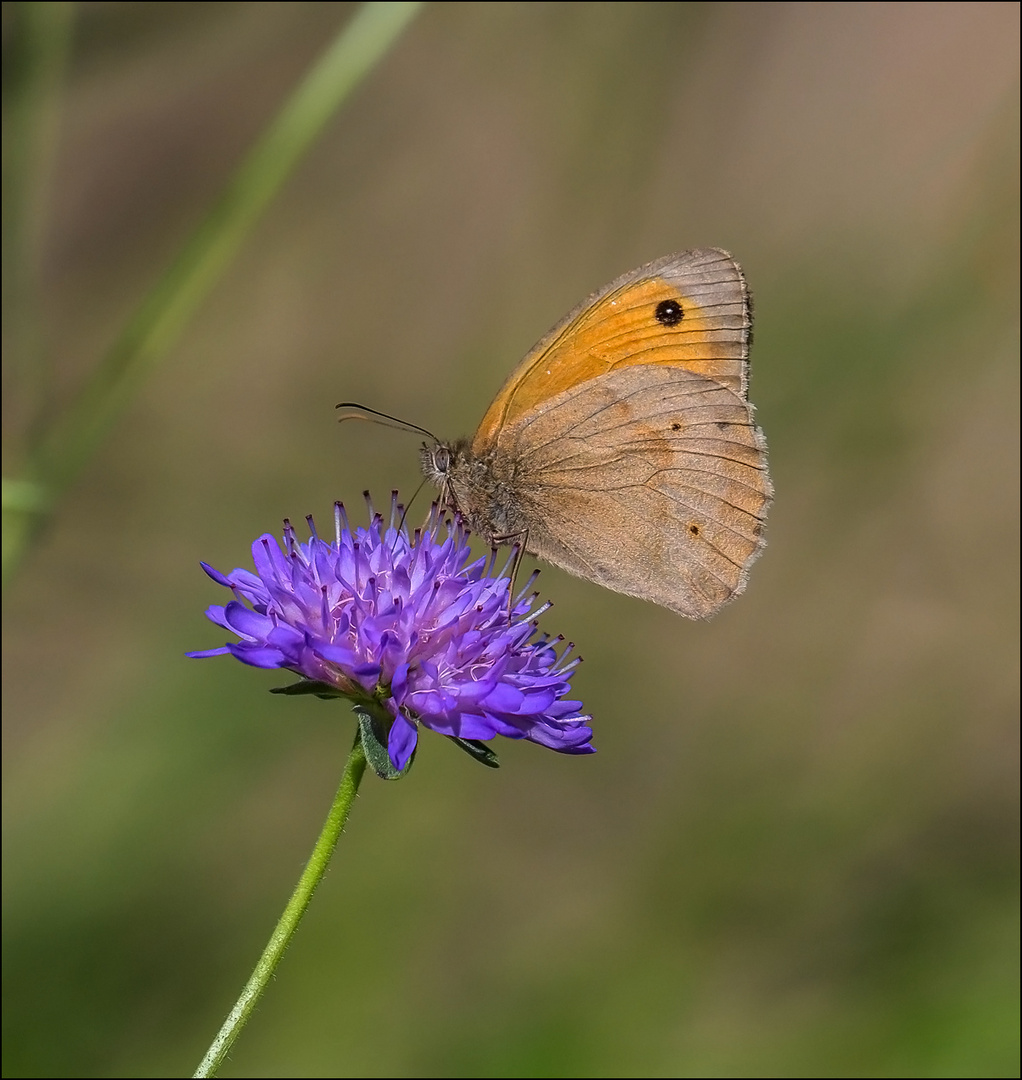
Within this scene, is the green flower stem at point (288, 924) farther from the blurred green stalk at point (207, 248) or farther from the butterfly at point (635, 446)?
the blurred green stalk at point (207, 248)

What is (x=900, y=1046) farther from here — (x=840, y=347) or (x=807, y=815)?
(x=840, y=347)

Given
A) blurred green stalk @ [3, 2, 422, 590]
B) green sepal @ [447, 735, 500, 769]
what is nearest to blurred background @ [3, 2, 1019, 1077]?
blurred green stalk @ [3, 2, 422, 590]

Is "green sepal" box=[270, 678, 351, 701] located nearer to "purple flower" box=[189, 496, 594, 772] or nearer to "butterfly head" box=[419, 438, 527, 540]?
"purple flower" box=[189, 496, 594, 772]

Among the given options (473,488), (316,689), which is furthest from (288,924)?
(473,488)

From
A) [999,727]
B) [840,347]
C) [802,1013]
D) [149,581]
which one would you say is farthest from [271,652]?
[999,727]

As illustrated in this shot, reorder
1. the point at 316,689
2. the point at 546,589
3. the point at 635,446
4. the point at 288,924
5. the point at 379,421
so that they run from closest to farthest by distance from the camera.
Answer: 1. the point at 288,924
2. the point at 316,689
3. the point at 635,446
4. the point at 379,421
5. the point at 546,589

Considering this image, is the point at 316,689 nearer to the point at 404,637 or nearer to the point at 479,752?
the point at 404,637
